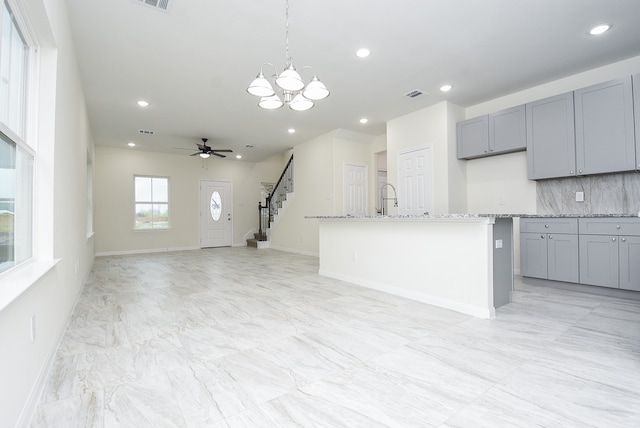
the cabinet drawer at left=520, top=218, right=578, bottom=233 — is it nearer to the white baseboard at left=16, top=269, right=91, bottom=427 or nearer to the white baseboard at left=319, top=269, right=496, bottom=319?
the white baseboard at left=319, top=269, right=496, bottom=319

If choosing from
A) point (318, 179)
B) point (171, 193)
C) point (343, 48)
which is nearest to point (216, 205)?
point (171, 193)

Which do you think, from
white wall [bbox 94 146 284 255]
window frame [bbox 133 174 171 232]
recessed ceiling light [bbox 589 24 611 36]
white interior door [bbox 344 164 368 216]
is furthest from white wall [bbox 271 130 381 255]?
recessed ceiling light [bbox 589 24 611 36]

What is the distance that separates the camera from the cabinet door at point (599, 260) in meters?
3.62

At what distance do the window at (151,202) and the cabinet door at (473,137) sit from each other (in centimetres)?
795

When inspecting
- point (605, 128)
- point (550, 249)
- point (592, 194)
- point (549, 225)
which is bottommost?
point (550, 249)

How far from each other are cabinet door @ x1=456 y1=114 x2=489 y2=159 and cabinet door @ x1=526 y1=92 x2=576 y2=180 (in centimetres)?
63

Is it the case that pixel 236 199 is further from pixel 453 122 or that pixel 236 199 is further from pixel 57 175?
pixel 57 175

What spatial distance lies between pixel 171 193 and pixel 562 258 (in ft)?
30.3

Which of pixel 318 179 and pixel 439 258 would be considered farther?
pixel 318 179

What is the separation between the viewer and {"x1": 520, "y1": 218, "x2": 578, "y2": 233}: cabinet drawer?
3.95 meters

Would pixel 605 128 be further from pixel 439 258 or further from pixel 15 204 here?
pixel 15 204

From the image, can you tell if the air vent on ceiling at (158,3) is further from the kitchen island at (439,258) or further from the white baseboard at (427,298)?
the white baseboard at (427,298)

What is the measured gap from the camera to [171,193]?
9.15 meters

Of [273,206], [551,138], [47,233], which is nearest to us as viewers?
[47,233]
